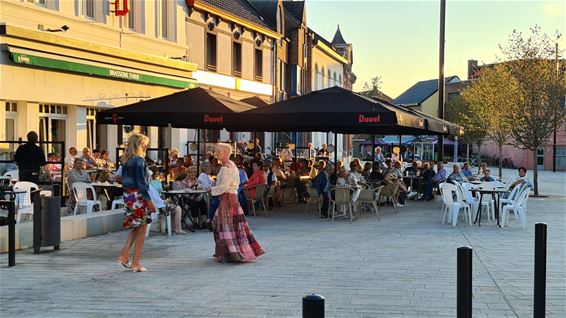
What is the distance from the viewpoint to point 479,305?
6801 mm

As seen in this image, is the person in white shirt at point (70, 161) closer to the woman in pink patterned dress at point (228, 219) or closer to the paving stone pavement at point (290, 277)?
the paving stone pavement at point (290, 277)

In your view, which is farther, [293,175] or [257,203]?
[293,175]

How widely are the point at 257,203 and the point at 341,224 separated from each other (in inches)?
135

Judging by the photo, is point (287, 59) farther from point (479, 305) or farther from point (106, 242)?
point (479, 305)

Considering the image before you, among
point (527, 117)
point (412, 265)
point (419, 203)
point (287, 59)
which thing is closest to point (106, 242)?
point (412, 265)

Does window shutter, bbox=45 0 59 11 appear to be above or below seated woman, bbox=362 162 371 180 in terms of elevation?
above

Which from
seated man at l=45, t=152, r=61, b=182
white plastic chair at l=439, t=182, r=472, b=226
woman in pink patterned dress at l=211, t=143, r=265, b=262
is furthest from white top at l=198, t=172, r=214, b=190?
white plastic chair at l=439, t=182, r=472, b=226

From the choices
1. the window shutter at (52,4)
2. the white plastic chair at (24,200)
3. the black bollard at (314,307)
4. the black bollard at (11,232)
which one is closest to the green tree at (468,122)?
the window shutter at (52,4)

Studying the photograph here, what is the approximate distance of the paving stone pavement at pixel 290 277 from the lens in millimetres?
6594

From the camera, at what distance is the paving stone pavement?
659 centimetres

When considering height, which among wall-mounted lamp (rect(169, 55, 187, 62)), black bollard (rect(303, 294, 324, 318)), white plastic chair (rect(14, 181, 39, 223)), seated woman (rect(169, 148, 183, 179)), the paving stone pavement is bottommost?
the paving stone pavement

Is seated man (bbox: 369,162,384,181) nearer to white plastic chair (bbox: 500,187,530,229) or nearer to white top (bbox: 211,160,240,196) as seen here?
white plastic chair (bbox: 500,187,530,229)

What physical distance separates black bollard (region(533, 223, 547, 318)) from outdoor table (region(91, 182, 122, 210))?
9086 mm

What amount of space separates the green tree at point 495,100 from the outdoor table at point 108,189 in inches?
594
